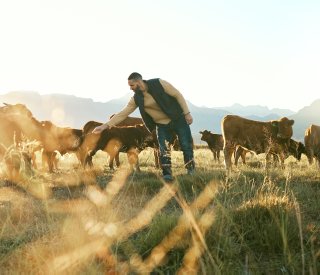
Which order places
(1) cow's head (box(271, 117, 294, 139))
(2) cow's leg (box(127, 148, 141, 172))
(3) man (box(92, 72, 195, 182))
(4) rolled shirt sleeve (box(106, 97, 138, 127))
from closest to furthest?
(4) rolled shirt sleeve (box(106, 97, 138, 127)) < (3) man (box(92, 72, 195, 182)) < (2) cow's leg (box(127, 148, 141, 172)) < (1) cow's head (box(271, 117, 294, 139))

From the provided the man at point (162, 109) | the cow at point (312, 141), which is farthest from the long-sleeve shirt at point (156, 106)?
the cow at point (312, 141)

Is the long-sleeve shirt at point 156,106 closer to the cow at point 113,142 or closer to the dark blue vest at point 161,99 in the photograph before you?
the dark blue vest at point 161,99

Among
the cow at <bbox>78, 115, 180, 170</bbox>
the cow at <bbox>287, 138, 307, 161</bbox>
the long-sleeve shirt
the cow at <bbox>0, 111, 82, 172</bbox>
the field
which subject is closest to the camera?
the field

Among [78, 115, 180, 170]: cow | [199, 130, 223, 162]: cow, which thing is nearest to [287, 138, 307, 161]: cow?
[199, 130, 223, 162]: cow

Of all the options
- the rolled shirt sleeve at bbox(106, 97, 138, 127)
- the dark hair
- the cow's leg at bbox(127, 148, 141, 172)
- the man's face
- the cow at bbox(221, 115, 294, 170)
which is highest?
the dark hair

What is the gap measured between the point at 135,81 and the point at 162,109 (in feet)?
2.68

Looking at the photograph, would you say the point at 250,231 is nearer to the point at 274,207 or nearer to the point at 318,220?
the point at 274,207

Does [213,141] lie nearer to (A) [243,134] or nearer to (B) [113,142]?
(A) [243,134]

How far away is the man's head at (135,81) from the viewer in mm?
8633

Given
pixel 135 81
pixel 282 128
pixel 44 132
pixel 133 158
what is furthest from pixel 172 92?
pixel 282 128

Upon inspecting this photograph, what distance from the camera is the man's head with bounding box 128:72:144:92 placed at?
8633 mm

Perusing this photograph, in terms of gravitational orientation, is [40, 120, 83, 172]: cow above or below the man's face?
below

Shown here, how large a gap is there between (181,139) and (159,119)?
642mm

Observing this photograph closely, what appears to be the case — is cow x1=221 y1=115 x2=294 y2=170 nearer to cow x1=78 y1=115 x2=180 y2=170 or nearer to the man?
cow x1=78 y1=115 x2=180 y2=170
